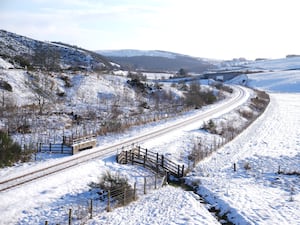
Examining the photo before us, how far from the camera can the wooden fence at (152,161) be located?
25250 mm

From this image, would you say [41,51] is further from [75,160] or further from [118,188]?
[118,188]

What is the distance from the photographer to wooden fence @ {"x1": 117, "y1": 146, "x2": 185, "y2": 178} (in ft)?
82.8

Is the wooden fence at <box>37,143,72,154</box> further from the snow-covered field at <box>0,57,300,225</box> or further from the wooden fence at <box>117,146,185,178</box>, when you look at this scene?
the wooden fence at <box>117,146,185,178</box>

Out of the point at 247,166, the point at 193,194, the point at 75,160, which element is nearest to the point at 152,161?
the point at 193,194

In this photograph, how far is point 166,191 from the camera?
21438mm

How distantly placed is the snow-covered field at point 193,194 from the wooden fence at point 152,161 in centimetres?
90

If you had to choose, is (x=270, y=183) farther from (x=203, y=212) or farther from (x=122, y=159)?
(x=122, y=159)

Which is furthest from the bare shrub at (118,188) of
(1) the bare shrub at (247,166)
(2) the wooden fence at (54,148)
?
(1) the bare shrub at (247,166)

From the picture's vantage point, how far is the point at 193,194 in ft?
71.2

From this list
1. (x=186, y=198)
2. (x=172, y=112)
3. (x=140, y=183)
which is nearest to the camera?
(x=186, y=198)

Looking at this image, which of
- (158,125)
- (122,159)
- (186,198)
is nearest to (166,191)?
(186,198)

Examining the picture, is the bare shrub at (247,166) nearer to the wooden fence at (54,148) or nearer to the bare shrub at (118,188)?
the bare shrub at (118,188)

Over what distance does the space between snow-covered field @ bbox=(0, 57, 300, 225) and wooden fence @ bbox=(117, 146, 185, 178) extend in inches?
35.4

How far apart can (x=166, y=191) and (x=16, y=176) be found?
9107 mm
